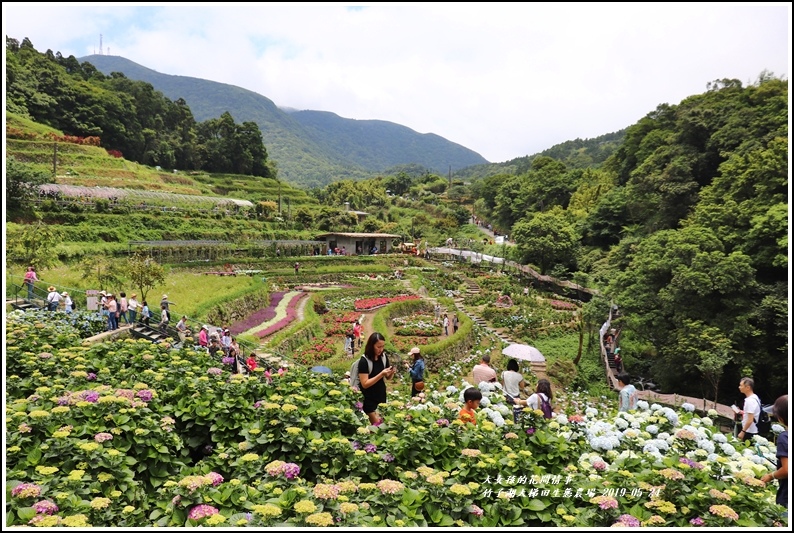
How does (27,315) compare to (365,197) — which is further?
(365,197)

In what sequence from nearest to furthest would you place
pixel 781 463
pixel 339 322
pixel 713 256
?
pixel 781 463 → pixel 713 256 → pixel 339 322

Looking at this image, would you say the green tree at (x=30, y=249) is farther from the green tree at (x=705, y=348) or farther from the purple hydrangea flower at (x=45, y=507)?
the green tree at (x=705, y=348)

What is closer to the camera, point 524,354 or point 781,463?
point 781,463

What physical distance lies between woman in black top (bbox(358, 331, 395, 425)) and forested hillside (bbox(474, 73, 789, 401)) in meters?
12.3

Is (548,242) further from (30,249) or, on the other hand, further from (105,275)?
(30,249)

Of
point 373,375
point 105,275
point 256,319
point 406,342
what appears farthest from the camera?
point 256,319

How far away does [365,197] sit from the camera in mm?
77875

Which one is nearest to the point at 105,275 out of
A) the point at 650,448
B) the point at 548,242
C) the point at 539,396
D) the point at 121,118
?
the point at 539,396

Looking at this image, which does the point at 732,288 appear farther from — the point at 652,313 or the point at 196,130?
the point at 196,130

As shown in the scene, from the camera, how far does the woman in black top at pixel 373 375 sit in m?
5.03

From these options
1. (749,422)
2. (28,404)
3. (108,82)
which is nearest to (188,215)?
(28,404)

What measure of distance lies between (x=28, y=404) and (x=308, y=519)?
357 centimetres

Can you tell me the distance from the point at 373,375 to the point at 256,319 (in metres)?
16.0

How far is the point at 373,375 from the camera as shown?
5105 millimetres
